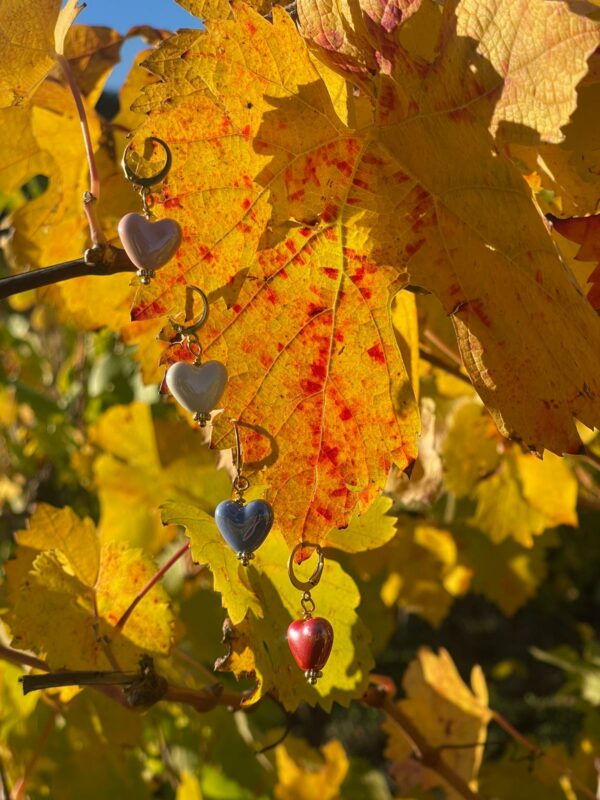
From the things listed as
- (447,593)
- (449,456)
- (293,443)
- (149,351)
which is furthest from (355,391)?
(447,593)

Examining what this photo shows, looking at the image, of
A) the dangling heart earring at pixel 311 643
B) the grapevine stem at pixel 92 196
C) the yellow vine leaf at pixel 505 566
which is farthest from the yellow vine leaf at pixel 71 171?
the yellow vine leaf at pixel 505 566

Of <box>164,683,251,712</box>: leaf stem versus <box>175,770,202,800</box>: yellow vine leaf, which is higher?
<box>164,683,251,712</box>: leaf stem

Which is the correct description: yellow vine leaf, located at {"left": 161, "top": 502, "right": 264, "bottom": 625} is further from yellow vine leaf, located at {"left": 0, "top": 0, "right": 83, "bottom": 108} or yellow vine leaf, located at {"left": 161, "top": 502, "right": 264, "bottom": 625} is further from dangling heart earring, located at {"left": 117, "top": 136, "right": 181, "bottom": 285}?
yellow vine leaf, located at {"left": 0, "top": 0, "right": 83, "bottom": 108}

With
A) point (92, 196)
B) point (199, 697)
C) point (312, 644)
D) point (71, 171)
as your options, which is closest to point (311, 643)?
point (312, 644)

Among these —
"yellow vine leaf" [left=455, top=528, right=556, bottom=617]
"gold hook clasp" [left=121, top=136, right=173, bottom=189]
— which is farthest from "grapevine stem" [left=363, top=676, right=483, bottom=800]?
"yellow vine leaf" [left=455, top=528, right=556, bottom=617]

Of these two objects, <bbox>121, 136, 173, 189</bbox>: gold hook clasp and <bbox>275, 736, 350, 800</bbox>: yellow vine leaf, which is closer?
<bbox>121, 136, 173, 189</bbox>: gold hook clasp

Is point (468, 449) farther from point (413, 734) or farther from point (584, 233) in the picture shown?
point (584, 233)
